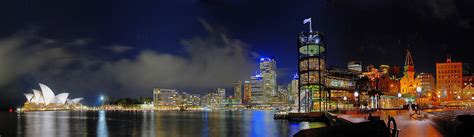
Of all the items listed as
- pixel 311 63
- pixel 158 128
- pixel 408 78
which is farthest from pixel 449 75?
pixel 158 128

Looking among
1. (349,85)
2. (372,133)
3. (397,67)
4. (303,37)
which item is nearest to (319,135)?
(372,133)

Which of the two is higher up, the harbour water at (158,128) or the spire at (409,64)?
the spire at (409,64)

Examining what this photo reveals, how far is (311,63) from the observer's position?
10131 centimetres

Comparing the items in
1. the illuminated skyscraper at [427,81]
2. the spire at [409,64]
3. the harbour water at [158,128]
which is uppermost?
the spire at [409,64]

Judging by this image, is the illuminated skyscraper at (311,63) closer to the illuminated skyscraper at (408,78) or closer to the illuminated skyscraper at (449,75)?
the illuminated skyscraper at (408,78)

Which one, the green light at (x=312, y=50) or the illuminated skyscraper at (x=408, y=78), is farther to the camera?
the illuminated skyscraper at (x=408, y=78)

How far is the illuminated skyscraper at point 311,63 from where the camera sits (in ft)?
332

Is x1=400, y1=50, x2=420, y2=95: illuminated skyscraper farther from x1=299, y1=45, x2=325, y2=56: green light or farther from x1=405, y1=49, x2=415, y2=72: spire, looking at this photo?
x1=299, y1=45, x2=325, y2=56: green light

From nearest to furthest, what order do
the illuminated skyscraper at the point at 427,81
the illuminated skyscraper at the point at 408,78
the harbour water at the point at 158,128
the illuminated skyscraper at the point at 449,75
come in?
1. the harbour water at the point at 158,128
2. the illuminated skyscraper at the point at 449,75
3. the illuminated skyscraper at the point at 408,78
4. the illuminated skyscraper at the point at 427,81

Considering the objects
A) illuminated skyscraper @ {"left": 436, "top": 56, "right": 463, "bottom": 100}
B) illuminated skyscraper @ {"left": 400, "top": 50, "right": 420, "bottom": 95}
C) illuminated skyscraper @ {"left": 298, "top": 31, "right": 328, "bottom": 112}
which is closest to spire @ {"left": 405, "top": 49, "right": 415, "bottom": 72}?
illuminated skyscraper @ {"left": 400, "top": 50, "right": 420, "bottom": 95}

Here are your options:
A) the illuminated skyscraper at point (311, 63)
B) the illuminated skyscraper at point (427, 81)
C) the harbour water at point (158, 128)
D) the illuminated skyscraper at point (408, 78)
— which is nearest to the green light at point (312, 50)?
the illuminated skyscraper at point (311, 63)

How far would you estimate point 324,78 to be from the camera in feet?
350

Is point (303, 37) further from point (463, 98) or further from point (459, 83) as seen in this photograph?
point (459, 83)

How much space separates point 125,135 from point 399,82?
387ft
